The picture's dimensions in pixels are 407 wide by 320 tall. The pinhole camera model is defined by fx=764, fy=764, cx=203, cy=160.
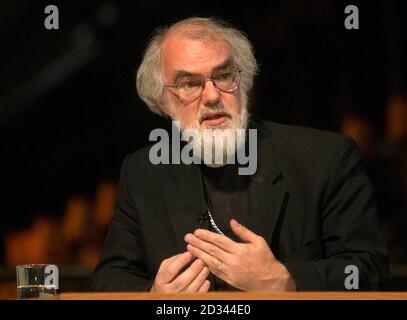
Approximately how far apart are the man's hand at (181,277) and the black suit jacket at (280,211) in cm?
22

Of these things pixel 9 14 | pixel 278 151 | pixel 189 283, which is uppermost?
→ pixel 9 14

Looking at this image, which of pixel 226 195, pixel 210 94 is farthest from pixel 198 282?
pixel 210 94

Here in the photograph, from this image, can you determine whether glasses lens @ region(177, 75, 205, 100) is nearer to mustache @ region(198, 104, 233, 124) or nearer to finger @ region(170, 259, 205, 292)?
mustache @ region(198, 104, 233, 124)

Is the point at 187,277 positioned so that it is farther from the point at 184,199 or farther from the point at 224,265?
the point at 184,199

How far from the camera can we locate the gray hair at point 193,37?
3.00 m

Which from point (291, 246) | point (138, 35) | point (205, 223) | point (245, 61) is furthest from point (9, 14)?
point (291, 246)

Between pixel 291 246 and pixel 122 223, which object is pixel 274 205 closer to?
pixel 291 246

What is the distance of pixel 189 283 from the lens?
238cm

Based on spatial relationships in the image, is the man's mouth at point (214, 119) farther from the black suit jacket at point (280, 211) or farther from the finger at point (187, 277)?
the finger at point (187, 277)

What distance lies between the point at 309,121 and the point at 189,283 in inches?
61.7

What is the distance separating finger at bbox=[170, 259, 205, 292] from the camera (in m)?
2.37

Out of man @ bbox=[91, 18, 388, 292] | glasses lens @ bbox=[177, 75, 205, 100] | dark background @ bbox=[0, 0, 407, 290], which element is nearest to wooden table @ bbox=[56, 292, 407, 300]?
man @ bbox=[91, 18, 388, 292]

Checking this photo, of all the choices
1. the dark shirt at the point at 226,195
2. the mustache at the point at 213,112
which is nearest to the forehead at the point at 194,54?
the mustache at the point at 213,112

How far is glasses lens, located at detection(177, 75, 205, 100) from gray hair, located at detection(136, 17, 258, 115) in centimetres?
14
